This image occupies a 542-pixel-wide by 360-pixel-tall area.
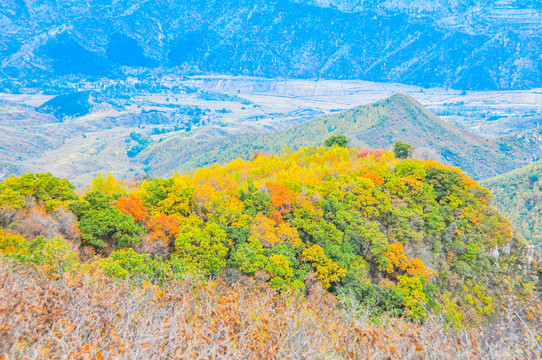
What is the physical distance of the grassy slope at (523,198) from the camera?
97.3m

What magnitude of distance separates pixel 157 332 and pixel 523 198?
12936 cm

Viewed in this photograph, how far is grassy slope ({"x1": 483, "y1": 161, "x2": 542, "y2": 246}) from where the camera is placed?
97.3 metres

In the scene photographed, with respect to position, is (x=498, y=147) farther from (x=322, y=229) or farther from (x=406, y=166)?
(x=322, y=229)

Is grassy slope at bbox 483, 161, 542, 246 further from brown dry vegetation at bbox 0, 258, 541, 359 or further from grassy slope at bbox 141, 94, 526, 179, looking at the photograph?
brown dry vegetation at bbox 0, 258, 541, 359

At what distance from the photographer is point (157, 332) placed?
13.5 meters

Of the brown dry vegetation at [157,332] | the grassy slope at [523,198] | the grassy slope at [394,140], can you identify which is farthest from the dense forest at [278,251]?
the grassy slope at [394,140]

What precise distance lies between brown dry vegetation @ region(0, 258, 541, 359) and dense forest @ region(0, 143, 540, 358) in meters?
0.17

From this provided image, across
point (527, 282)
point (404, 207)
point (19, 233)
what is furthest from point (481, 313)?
point (19, 233)

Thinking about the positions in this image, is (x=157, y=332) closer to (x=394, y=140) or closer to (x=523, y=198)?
(x=523, y=198)

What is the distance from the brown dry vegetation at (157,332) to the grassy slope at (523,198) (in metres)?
94.5

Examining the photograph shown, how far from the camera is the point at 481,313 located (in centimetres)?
3562

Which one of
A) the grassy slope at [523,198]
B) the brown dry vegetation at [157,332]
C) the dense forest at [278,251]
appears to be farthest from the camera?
the grassy slope at [523,198]

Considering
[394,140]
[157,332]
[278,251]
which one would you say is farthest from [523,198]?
[157,332]

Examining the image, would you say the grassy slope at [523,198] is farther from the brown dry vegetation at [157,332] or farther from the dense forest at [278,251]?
the brown dry vegetation at [157,332]
